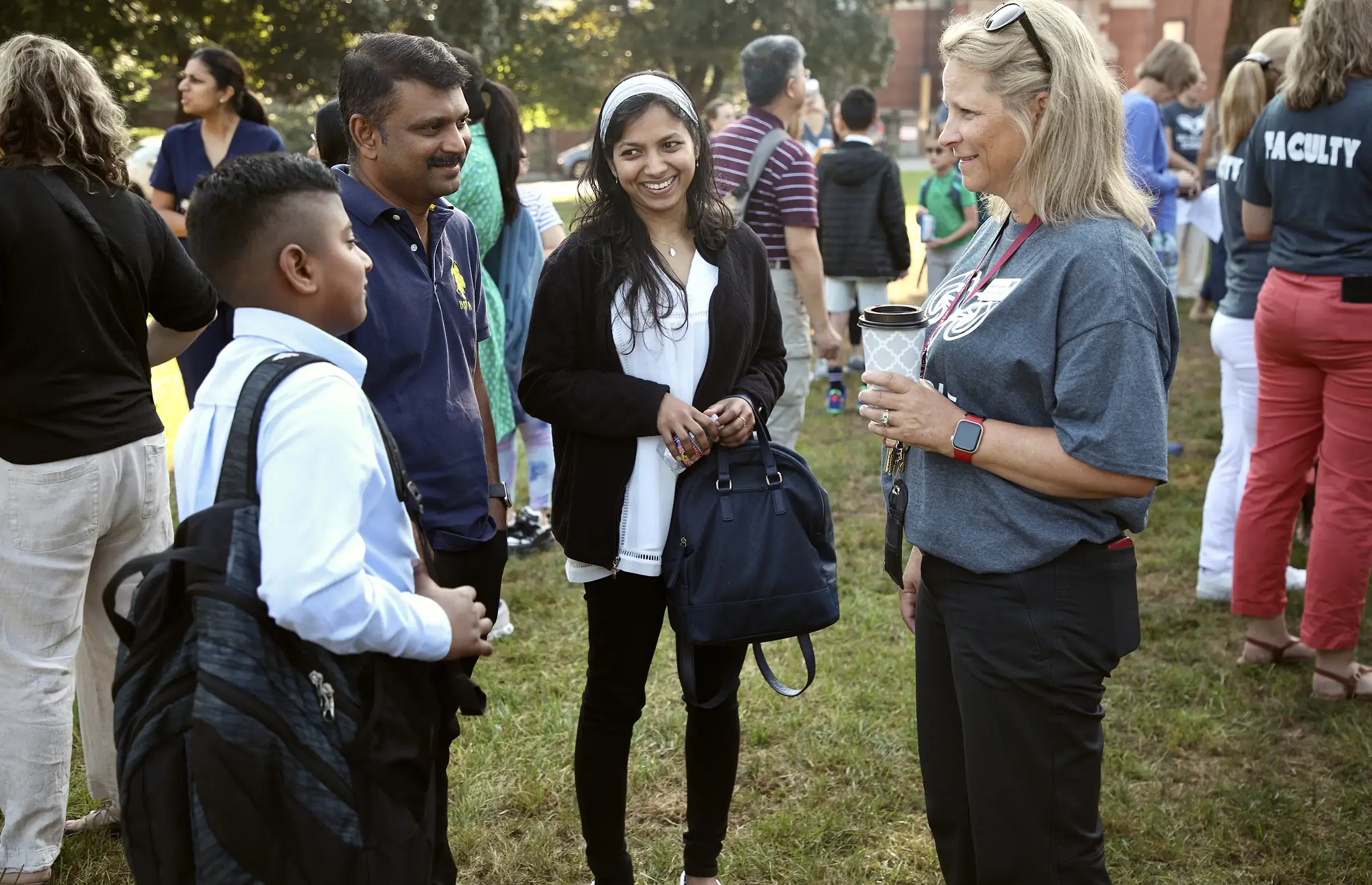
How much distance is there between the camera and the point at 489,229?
15.9ft

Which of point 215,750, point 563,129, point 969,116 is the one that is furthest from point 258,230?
point 563,129

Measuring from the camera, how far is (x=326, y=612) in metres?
1.69

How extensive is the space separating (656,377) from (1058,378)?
1.05 m

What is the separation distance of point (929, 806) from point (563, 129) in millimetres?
47065

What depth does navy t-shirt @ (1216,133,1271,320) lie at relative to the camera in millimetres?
4652

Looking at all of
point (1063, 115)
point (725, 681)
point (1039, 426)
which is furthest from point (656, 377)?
point (1063, 115)

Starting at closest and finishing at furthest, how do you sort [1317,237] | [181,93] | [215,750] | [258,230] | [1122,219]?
[215,750] → [258,230] → [1122,219] → [1317,237] → [181,93]

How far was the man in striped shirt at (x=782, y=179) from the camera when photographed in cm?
571

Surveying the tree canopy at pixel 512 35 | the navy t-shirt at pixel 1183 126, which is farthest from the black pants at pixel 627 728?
the navy t-shirt at pixel 1183 126

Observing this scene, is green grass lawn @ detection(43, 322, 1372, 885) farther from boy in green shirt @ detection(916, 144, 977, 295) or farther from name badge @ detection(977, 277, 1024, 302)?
boy in green shirt @ detection(916, 144, 977, 295)

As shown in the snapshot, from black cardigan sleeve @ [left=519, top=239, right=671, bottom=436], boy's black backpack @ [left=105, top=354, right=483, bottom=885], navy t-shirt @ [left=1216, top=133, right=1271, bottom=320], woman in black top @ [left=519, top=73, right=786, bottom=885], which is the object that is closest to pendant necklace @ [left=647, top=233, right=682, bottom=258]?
woman in black top @ [left=519, top=73, right=786, bottom=885]

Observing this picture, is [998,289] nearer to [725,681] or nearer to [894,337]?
[894,337]

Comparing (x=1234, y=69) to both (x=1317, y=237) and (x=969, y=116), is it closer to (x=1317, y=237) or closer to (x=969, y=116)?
(x=1317, y=237)

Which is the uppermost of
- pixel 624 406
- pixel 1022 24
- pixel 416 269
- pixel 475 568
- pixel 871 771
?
pixel 1022 24
